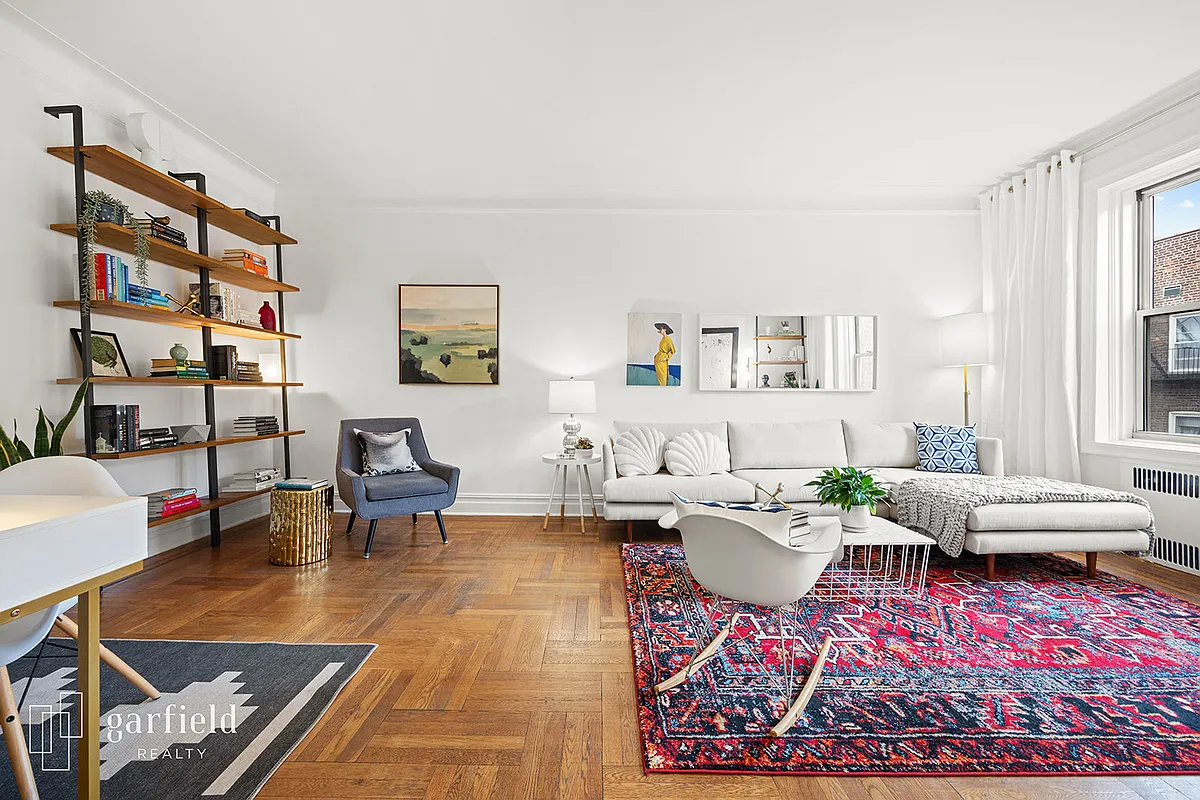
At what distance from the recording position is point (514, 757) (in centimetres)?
182

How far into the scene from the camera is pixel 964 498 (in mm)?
3535

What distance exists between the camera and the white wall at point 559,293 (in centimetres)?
539

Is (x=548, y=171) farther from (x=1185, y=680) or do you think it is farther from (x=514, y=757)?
(x=1185, y=680)

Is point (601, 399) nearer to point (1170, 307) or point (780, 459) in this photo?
point (780, 459)

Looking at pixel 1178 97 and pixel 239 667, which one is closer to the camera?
pixel 239 667

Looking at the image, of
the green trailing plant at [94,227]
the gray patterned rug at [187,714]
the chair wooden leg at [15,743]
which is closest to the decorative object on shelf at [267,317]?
the green trailing plant at [94,227]

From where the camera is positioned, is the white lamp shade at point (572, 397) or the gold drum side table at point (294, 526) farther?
the white lamp shade at point (572, 397)

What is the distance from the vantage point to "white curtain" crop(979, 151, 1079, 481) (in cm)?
435

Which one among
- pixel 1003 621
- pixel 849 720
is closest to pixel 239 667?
→ pixel 849 720

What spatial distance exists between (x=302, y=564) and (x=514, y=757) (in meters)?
2.59

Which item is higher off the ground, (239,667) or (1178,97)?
(1178,97)

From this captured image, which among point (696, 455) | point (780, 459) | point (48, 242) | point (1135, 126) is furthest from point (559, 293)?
point (1135, 126)

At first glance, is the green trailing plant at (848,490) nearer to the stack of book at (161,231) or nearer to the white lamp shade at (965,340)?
the white lamp shade at (965,340)

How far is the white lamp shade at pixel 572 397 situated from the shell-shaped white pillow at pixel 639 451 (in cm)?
36
